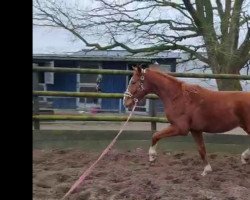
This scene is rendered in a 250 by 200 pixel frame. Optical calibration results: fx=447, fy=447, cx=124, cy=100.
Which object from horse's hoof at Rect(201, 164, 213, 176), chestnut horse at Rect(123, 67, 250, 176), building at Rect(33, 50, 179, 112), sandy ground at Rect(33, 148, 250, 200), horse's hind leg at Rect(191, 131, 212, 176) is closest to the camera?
sandy ground at Rect(33, 148, 250, 200)

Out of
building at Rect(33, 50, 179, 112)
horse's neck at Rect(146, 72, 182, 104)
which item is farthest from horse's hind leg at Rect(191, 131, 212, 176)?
building at Rect(33, 50, 179, 112)

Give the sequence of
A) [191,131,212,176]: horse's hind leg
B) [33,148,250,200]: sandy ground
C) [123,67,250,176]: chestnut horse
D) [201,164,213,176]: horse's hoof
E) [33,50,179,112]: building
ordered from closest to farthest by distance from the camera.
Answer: [33,148,250,200]: sandy ground < [201,164,213,176]: horse's hoof < [191,131,212,176]: horse's hind leg < [123,67,250,176]: chestnut horse < [33,50,179,112]: building

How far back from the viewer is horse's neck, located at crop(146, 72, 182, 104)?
531 centimetres

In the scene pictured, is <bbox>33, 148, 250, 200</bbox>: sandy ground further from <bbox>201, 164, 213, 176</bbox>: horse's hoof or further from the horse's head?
the horse's head

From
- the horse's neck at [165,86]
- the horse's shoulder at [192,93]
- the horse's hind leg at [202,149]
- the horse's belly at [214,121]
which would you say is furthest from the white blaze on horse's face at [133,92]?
the horse's hind leg at [202,149]

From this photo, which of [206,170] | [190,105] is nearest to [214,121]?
[190,105]

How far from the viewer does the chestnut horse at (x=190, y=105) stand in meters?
5.21

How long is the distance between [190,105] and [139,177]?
1133 millimetres

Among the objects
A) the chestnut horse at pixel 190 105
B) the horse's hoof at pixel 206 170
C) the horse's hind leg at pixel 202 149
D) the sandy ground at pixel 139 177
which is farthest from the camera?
the chestnut horse at pixel 190 105

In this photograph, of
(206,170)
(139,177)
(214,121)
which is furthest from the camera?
(214,121)

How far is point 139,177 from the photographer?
184 inches

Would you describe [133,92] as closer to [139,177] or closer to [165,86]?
[165,86]

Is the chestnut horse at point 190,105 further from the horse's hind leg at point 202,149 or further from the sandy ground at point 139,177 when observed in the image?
the sandy ground at point 139,177
